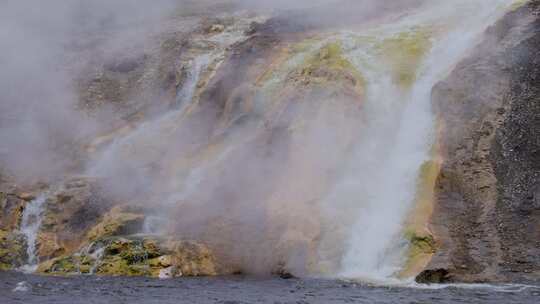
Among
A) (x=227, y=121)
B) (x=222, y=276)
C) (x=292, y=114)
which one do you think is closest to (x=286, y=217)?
(x=222, y=276)

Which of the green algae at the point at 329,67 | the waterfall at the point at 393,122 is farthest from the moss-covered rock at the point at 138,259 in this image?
the green algae at the point at 329,67

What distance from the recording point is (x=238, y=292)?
19.5 metres

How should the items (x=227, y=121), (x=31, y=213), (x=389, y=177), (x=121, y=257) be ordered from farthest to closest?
(x=227, y=121), (x=31, y=213), (x=389, y=177), (x=121, y=257)

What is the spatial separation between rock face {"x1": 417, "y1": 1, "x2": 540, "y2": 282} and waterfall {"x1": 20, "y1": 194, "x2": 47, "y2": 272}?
14.0m

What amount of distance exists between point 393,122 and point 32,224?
47.4 feet

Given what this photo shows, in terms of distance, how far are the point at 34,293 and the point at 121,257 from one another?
380cm

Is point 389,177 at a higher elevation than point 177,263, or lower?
higher

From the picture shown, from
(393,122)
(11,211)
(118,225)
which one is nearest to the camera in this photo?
(118,225)

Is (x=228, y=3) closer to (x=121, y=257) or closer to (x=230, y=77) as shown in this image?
(x=230, y=77)

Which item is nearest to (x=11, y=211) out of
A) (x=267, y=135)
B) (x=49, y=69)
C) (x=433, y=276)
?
(x=267, y=135)

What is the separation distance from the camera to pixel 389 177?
82.4 feet

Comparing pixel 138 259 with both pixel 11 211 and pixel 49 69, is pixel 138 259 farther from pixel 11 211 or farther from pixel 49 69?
pixel 49 69

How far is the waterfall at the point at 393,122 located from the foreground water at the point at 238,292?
2.16m

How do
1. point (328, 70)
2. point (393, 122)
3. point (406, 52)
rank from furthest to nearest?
point (406, 52) < point (328, 70) < point (393, 122)
